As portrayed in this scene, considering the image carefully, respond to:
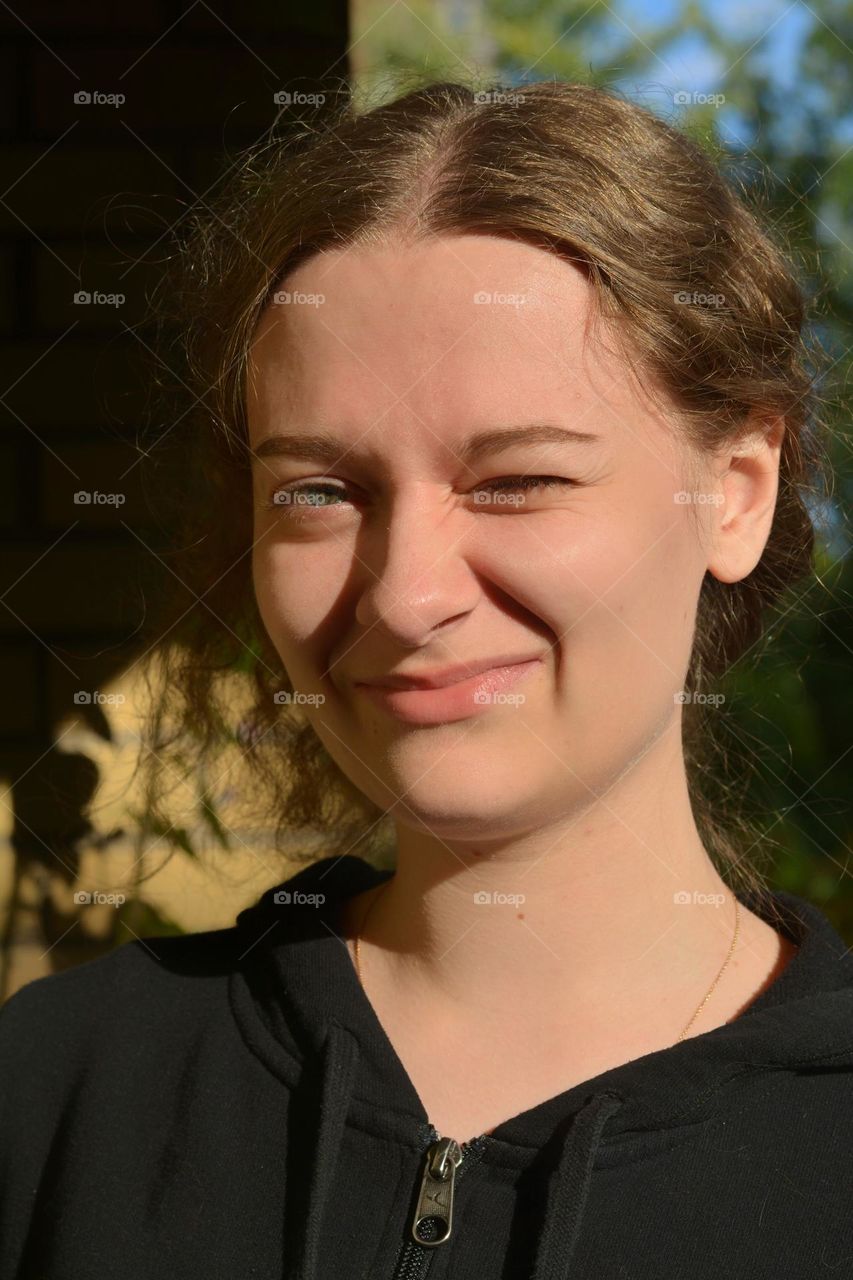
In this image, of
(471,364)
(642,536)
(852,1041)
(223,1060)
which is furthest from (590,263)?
(223,1060)

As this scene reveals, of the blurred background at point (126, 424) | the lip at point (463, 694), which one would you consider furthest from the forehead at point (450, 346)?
the blurred background at point (126, 424)

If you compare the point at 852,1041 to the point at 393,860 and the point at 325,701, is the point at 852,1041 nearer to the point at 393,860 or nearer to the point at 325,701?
the point at 325,701

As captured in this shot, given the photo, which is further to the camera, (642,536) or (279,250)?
(279,250)

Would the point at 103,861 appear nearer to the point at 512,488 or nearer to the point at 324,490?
the point at 324,490

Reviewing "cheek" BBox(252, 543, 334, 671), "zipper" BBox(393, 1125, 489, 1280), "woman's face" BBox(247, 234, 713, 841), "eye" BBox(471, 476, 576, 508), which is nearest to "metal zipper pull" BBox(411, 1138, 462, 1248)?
"zipper" BBox(393, 1125, 489, 1280)

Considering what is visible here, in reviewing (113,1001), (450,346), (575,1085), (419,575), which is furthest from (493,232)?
(113,1001)

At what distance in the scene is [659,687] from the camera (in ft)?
4.81

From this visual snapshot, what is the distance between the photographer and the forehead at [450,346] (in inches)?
53.8

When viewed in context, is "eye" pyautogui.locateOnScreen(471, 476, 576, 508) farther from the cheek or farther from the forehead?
the cheek

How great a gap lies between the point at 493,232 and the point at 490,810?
62cm

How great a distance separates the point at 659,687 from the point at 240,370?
0.67m

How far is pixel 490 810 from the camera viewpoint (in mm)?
1403

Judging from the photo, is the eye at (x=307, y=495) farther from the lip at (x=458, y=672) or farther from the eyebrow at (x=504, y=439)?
the lip at (x=458, y=672)

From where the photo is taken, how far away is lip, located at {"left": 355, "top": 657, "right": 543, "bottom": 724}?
4.58 ft
